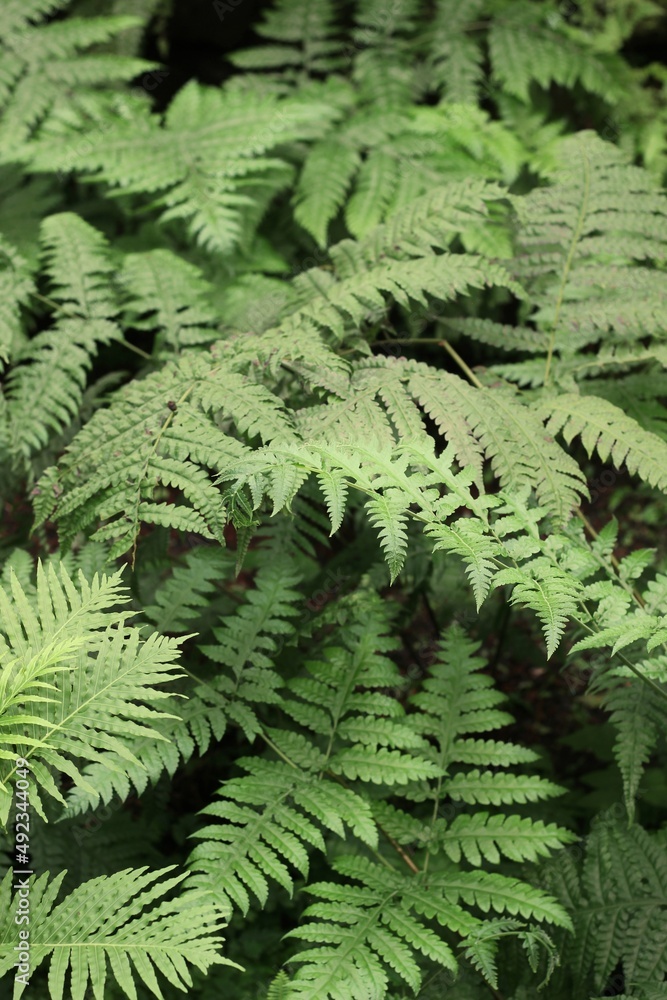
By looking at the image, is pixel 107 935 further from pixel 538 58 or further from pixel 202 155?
pixel 538 58

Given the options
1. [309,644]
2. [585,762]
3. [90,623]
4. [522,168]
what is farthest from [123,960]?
[522,168]

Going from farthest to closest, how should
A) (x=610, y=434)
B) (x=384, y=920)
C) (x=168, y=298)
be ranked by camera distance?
(x=168, y=298)
(x=610, y=434)
(x=384, y=920)

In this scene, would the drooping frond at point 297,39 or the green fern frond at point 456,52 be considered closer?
the green fern frond at point 456,52

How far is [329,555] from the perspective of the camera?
12.5 ft

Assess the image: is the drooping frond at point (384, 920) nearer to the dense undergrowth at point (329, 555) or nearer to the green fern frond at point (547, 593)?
the dense undergrowth at point (329, 555)

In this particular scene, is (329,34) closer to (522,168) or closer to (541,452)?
(522,168)

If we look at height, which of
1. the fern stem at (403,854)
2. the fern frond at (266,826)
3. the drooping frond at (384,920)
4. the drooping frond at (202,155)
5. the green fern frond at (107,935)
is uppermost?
the drooping frond at (202,155)

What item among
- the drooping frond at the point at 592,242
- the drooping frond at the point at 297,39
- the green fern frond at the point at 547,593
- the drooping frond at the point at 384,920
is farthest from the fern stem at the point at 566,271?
the drooping frond at the point at 297,39

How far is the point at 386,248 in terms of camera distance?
2531mm

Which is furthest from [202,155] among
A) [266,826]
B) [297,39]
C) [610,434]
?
[266,826]

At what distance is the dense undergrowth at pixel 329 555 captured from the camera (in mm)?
1772

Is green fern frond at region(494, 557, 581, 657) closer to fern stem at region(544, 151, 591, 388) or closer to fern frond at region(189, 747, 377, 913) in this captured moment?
fern frond at region(189, 747, 377, 913)

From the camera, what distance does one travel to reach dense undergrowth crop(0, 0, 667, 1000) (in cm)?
177

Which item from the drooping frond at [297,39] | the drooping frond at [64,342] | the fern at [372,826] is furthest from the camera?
the drooping frond at [297,39]
